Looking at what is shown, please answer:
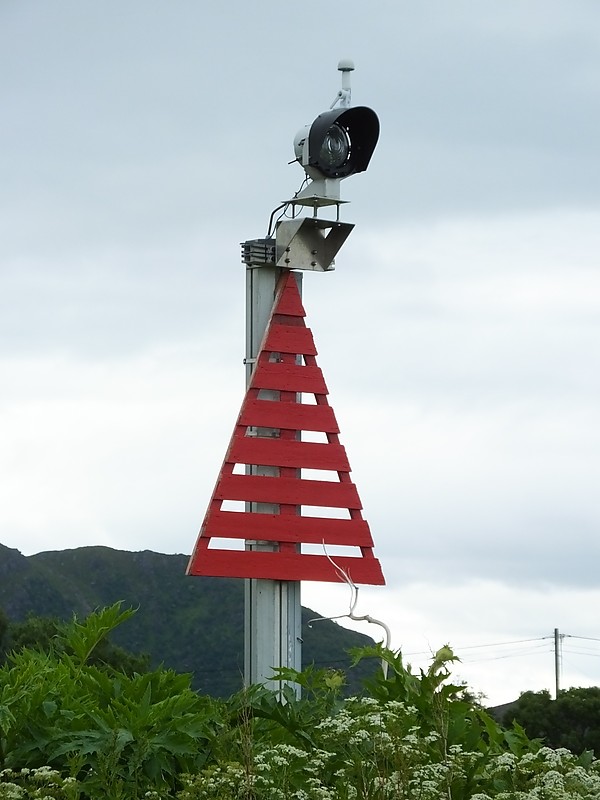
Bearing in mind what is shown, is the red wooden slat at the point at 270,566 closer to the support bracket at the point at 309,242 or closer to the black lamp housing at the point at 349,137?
the support bracket at the point at 309,242

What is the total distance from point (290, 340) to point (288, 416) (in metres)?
0.60

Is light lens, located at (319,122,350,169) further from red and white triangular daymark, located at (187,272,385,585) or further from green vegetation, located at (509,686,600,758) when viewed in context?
green vegetation, located at (509,686,600,758)

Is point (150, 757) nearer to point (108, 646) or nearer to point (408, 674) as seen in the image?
point (408, 674)

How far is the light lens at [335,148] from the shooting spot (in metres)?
11.9

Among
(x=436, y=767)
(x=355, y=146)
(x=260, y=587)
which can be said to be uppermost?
(x=355, y=146)

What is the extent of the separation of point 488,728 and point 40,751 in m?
2.06

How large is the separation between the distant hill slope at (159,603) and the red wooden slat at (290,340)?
32993 mm

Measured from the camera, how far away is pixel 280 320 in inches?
475

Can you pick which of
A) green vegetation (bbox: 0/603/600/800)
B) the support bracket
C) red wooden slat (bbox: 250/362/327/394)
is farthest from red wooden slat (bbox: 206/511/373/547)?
green vegetation (bbox: 0/603/600/800)

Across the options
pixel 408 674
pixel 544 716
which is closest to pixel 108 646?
pixel 544 716

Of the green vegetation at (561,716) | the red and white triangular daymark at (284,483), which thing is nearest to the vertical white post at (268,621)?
the red and white triangular daymark at (284,483)

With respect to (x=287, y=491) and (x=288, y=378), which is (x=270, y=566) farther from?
(x=288, y=378)

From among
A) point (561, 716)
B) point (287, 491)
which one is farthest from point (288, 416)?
point (561, 716)

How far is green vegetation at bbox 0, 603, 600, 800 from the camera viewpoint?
225 inches
